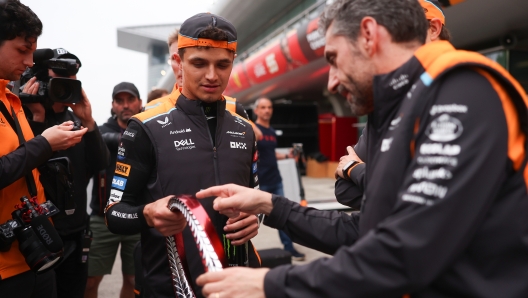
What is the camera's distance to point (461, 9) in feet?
18.7

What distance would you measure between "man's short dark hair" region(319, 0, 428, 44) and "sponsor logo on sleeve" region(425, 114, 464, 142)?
0.27 metres

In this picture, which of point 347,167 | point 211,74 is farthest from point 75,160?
point 347,167

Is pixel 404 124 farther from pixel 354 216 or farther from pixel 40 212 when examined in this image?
pixel 40 212

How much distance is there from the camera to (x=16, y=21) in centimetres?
188

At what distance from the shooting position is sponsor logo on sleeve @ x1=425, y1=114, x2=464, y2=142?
826 millimetres

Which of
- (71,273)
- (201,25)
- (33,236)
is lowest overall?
(71,273)

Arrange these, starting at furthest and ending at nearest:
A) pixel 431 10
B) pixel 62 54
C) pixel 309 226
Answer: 1. pixel 62 54
2. pixel 431 10
3. pixel 309 226

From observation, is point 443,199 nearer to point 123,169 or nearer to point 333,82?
point 333,82

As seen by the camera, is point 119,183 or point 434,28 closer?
point 119,183

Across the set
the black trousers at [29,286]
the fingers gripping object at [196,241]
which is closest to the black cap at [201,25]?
the fingers gripping object at [196,241]

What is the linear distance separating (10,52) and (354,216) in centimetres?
159

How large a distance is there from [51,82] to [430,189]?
211 centimetres

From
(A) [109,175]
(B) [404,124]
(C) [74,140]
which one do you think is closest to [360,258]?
(B) [404,124]

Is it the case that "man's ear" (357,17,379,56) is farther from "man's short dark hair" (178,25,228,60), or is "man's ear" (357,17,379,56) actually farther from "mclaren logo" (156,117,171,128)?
"mclaren logo" (156,117,171,128)
